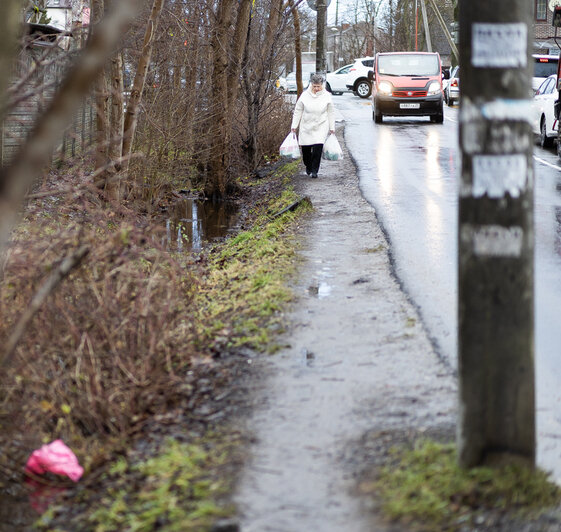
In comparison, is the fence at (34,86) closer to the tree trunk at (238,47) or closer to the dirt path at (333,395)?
the dirt path at (333,395)

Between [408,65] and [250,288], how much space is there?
20479mm

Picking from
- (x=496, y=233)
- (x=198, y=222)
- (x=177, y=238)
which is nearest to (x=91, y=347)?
(x=496, y=233)

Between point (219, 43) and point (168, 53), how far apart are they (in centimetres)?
143

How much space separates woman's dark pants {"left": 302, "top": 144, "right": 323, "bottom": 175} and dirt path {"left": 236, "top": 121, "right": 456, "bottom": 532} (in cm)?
649

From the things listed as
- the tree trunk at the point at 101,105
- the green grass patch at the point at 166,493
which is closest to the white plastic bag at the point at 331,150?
the tree trunk at the point at 101,105

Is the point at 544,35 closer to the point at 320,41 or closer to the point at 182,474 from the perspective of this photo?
the point at 320,41

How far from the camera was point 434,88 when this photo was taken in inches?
1005

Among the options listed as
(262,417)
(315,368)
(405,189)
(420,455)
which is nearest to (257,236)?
(405,189)

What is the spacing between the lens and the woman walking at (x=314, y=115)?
46.1 feet

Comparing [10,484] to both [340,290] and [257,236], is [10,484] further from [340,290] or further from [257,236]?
[257,236]

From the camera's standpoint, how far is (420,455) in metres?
3.99

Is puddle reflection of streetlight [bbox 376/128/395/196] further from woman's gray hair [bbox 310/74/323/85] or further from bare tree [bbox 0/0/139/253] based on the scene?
bare tree [bbox 0/0/139/253]

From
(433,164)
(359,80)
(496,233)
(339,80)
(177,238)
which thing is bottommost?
(177,238)

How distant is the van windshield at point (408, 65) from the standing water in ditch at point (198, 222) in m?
11.2
